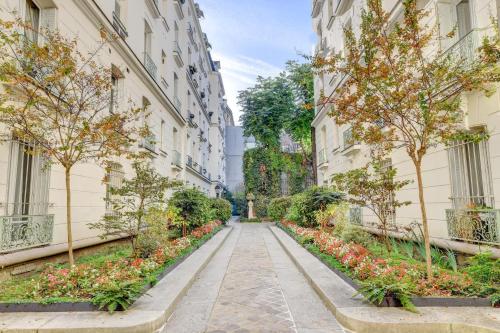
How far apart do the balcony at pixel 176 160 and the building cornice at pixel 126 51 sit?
221cm

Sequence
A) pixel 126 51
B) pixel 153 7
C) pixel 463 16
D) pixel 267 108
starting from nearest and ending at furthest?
1. pixel 463 16
2. pixel 126 51
3. pixel 153 7
4. pixel 267 108

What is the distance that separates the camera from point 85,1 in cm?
844

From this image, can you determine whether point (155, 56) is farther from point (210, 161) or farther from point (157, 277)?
point (210, 161)

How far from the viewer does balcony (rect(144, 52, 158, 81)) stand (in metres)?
13.8

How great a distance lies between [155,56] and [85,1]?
690cm

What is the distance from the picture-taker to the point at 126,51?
11.1m

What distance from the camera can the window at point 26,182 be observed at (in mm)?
6121

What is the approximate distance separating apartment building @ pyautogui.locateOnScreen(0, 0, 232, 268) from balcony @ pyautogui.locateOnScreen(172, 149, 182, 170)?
0.27 feet

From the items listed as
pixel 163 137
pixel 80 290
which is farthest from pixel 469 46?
pixel 163 137

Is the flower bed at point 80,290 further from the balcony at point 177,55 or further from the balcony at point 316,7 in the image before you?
the balcony at point 316,7

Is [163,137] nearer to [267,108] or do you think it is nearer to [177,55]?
[177,55]

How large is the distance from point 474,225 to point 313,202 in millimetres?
6673

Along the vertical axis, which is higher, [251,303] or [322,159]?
[322,159]

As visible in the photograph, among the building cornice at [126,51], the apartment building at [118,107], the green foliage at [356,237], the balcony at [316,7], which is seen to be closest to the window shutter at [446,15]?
the green foliage at [356,237]
